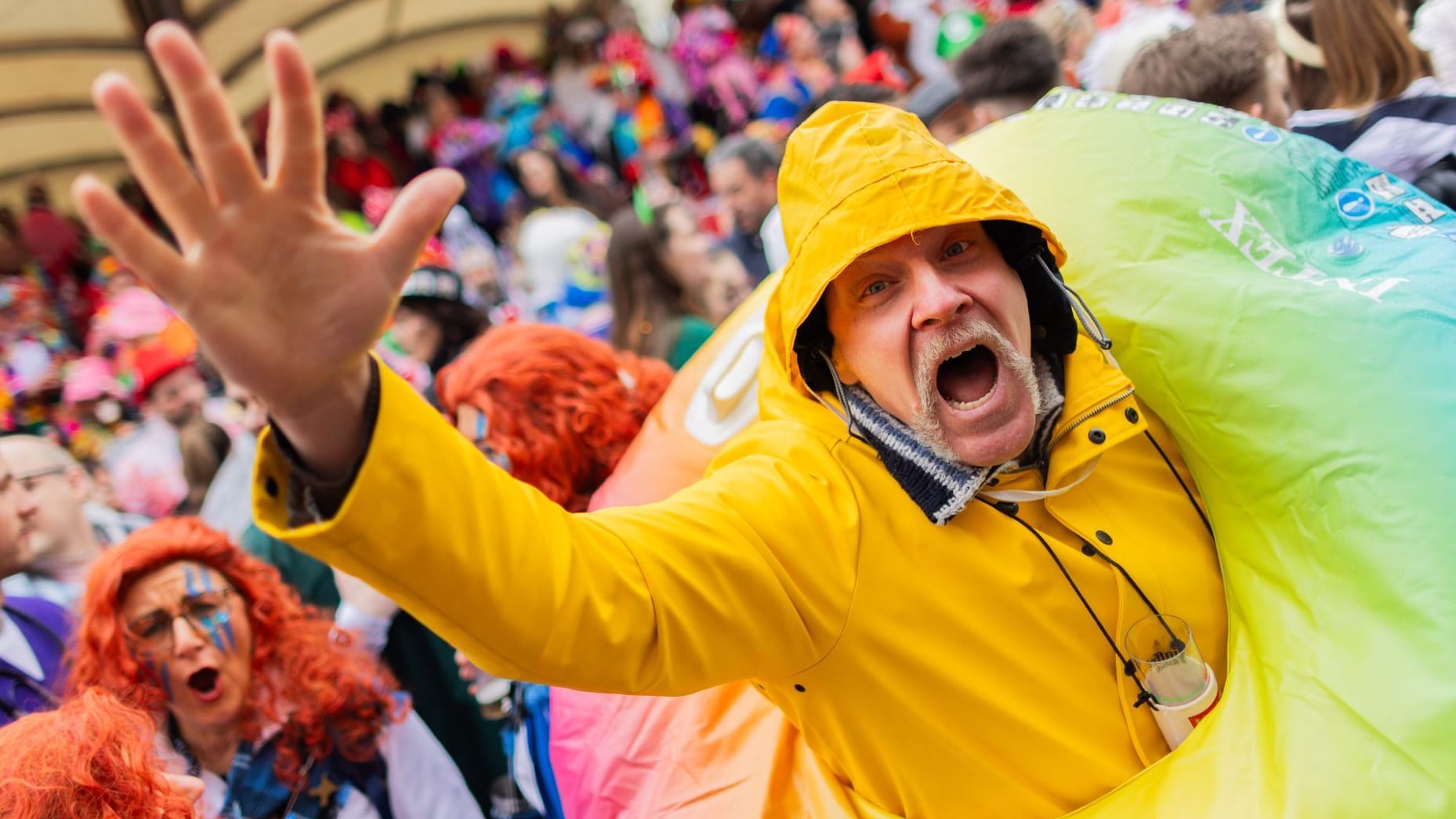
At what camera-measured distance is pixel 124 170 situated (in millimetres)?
10281

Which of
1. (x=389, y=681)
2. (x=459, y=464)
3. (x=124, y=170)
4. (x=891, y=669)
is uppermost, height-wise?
(x=459, y=464)

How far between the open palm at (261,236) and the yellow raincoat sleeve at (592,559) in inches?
3.9

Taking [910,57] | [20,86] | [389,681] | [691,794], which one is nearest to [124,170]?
[20,86]

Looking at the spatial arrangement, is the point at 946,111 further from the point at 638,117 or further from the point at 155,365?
the point at 638,117

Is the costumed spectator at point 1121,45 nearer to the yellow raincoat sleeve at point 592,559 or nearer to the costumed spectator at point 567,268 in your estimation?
the costumed spectator at point 567,268

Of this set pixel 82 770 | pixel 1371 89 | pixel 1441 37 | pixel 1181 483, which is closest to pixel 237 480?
→ pixel 82 770

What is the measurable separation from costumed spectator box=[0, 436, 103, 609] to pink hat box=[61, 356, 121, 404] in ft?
8.56

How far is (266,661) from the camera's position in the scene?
247 cm

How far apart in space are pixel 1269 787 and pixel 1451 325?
0.80 meters

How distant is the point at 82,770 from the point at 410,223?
1.11 metres

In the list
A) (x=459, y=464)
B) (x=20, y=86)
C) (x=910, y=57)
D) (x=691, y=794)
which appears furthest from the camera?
(x=20, y=86)

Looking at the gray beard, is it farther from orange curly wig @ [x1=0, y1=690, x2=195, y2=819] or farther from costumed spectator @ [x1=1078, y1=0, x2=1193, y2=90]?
costumed spectator @ [x1=1078, y1=0, x2=1193, y2=90]

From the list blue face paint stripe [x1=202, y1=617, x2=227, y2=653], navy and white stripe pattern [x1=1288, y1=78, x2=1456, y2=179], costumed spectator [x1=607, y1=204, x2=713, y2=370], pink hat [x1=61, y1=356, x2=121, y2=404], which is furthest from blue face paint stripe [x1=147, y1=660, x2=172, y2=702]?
pink hat [x1=61, y1=356, x2=121, y2=404]

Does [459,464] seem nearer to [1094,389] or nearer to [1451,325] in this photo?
[1094,389]
